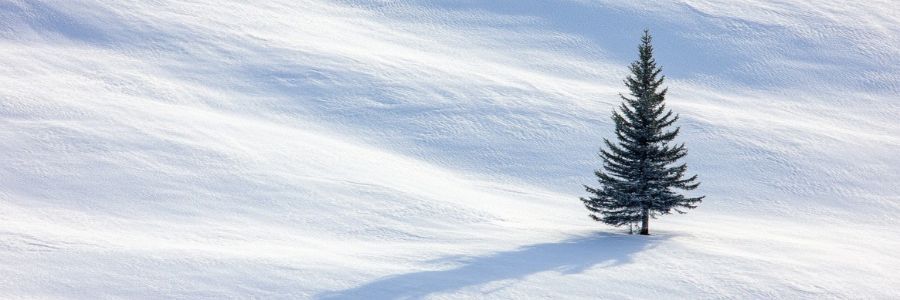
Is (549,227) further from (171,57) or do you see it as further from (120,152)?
(171,57)

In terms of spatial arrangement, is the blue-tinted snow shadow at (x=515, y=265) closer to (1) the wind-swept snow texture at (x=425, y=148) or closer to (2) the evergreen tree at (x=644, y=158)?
(1) the wind-swept snow texture at (x=425, y=148)

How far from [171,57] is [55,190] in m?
22.3

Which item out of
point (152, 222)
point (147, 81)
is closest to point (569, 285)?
point (152, 222)

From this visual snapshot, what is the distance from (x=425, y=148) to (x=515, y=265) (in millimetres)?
18840

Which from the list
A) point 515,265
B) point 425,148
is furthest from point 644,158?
point 425,148

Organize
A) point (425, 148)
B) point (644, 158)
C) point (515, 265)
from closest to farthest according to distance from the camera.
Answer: point (515, 265) → point (644, 158) → point (425, 148)

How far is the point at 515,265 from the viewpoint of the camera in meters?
25.2

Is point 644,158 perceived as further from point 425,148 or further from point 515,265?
point 425,148

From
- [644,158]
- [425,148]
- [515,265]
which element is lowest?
[515,265]

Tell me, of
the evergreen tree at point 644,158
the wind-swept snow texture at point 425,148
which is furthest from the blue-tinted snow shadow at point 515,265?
the evergreen tree at point 644,158

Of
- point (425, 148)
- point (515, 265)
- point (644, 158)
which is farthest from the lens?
point (425, 148)

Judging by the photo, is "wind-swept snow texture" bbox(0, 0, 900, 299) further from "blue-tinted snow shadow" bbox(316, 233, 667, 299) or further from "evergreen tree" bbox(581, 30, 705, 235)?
"evergreen tree" bbox(581, 30, 705, 235)

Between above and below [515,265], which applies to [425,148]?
above

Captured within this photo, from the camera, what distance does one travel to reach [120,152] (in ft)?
115
